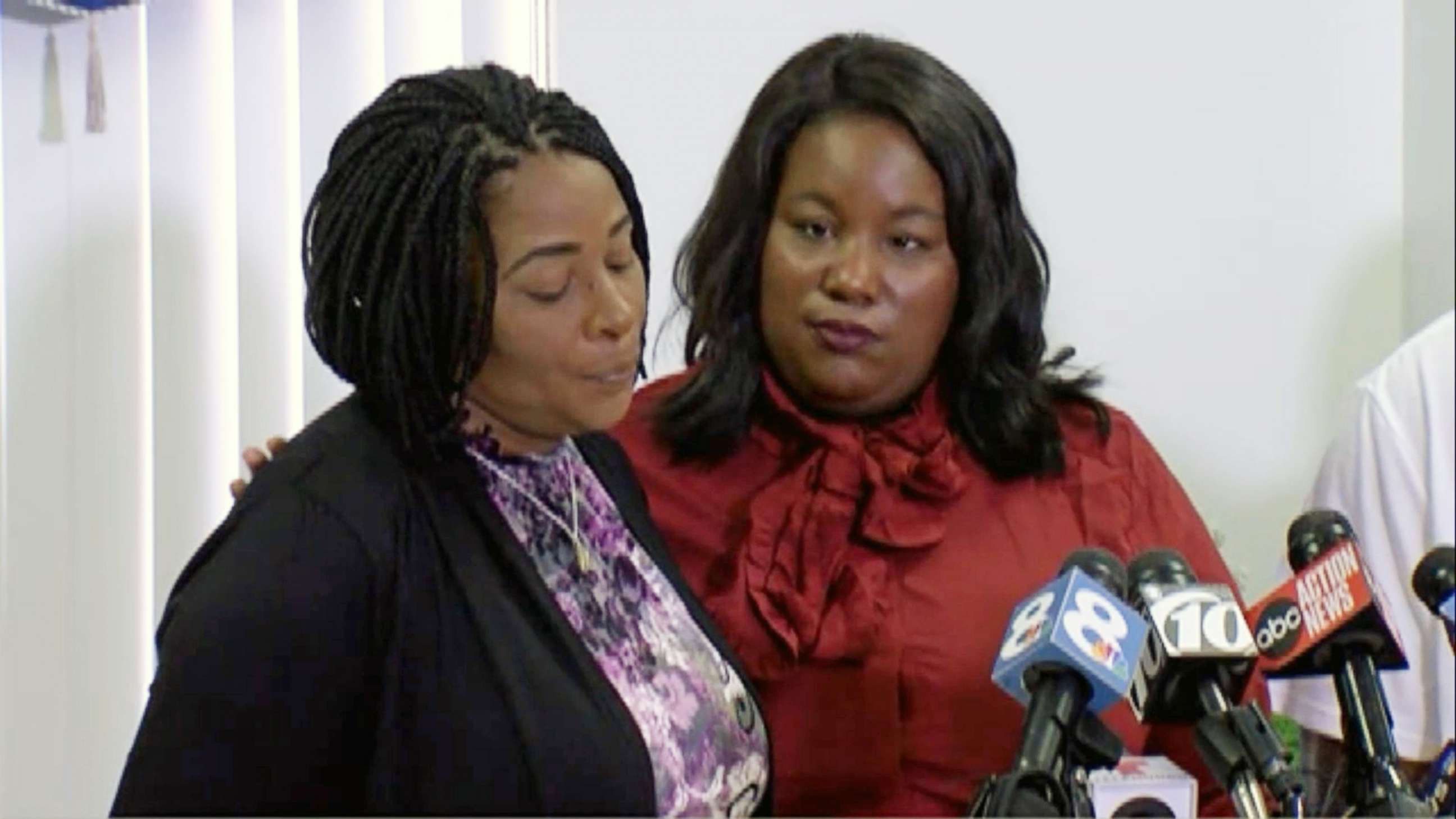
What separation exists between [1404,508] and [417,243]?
4.32 feet

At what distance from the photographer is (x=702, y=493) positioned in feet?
6.11

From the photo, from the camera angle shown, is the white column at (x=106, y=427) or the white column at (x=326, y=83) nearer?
the white column at (x=106, y=427)

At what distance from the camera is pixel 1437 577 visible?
1223 mm

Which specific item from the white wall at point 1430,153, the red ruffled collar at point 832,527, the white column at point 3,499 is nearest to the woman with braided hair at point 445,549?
the red ruffled collar at point 832,527

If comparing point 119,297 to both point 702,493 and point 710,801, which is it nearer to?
point 702,493

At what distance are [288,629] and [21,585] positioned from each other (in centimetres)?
77

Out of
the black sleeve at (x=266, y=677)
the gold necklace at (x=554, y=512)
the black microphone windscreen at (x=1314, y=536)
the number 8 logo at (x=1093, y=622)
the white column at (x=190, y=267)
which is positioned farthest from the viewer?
the white column at (x=190, y=267)

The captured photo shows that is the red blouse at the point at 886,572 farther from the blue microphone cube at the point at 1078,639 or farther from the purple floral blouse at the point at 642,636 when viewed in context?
the blue microphone cube at the point at 1078,639

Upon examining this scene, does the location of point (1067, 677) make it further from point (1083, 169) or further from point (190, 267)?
point (1083, 169)

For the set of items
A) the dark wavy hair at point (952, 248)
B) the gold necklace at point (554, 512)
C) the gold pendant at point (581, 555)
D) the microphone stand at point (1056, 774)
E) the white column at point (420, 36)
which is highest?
the white column at point (420, 36)

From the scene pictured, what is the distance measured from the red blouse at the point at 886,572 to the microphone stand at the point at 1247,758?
53 cm

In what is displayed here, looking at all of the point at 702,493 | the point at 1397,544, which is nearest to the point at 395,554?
the point at 702,493

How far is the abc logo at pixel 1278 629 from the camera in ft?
4.30

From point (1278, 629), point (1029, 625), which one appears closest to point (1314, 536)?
point (1278, 629)
